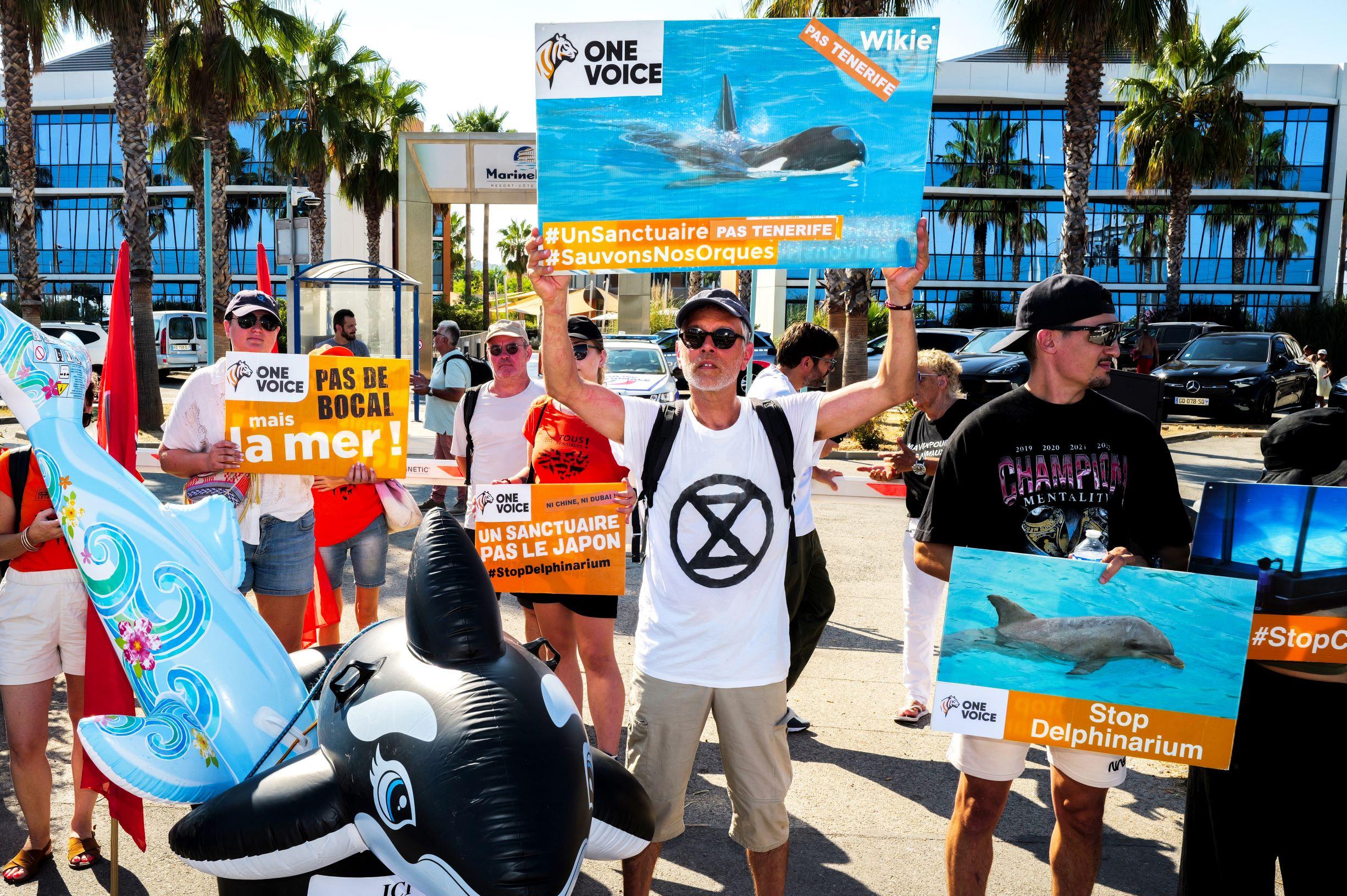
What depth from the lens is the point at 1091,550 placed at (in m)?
3.07

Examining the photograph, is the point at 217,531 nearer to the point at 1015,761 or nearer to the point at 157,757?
the point at 157,757

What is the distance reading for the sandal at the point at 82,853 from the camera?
376 centimetres

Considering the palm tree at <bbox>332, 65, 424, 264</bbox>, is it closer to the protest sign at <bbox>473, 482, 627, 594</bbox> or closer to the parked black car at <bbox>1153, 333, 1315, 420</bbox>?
the parked black car at <bbox>1153, 333, 1315, 420</bbox>

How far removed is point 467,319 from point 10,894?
44514 mm

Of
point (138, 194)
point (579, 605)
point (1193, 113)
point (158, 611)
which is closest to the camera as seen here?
point (158, 611)

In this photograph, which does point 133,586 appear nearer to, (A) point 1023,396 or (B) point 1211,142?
(A) point 1023,396

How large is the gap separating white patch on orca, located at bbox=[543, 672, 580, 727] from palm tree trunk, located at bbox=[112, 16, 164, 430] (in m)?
14.5

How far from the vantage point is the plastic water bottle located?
10.0 ft

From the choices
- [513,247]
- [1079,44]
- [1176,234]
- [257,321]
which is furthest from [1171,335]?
[513,247]

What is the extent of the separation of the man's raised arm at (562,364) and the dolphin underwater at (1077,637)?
1.27 meters

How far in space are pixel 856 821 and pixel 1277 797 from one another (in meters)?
1.76

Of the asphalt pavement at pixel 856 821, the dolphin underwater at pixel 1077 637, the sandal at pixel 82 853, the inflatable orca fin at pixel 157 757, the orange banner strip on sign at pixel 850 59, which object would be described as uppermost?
the orange banner strip on sign at pixel 850 59

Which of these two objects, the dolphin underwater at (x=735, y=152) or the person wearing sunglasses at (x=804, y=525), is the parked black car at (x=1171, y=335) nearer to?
the person wearing sunglasses at (x=804, y=525)

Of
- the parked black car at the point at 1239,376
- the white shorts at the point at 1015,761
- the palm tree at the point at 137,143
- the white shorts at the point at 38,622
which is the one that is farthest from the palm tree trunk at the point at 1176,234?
the white shorts at the point at 38,622
